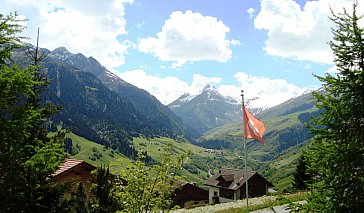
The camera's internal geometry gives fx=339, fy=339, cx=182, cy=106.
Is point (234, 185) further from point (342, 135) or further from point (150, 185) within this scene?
point (342, 135)

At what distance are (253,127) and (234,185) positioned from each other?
238ft

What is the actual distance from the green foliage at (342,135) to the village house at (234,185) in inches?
2875

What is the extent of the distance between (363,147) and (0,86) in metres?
9.49

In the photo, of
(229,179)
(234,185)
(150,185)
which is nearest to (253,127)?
(150,185)

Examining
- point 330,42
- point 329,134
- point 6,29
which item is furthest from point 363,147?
point 6,29

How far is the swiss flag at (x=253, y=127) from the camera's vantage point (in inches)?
740

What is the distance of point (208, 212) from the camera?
30.7 m

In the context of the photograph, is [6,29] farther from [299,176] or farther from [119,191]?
[299,176]

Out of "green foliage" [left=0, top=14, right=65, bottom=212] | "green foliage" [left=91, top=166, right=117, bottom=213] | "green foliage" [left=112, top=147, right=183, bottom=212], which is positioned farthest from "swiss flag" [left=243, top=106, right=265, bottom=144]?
"green foliage" [left=0, top=14, right=65, bottom=212]

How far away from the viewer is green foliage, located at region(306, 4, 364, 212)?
8891mm

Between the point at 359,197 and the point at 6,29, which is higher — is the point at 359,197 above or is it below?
below

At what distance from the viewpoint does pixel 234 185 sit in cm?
8838

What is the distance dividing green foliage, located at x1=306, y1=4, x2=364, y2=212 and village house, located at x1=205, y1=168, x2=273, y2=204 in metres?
73.0

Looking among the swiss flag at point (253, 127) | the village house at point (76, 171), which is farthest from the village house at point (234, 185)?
the swiss flag at point (253, 127)
